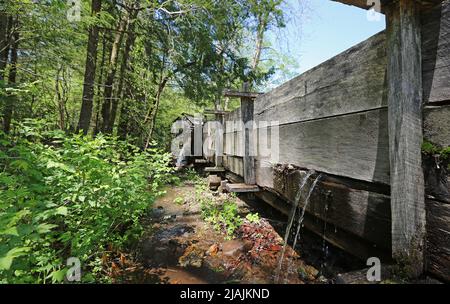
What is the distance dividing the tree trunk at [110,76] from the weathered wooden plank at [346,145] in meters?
6.89

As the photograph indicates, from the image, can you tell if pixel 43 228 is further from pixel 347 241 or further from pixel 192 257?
pixel 347 241

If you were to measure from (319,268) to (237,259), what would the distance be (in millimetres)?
1103

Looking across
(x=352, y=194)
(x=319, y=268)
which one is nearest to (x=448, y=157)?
(x=352, y=194)

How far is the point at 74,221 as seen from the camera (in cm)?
295

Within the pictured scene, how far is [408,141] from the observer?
122 centimetres

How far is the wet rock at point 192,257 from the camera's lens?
3204 millimetres

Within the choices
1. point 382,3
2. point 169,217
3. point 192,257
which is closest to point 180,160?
point 169,217

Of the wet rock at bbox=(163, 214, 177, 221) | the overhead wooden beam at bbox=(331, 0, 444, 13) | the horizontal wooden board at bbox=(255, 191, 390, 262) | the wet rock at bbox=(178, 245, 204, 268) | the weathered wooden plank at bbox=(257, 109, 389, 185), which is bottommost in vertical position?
the wet rock at bbox=(178, 245, 204, 268)

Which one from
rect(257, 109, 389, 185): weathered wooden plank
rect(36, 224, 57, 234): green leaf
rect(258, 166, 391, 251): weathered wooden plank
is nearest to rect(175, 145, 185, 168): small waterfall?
rect(257, 109, 389, 185): weathered wooden plank

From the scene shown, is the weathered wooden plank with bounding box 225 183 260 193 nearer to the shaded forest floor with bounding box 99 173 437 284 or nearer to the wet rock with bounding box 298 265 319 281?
the shaded forest floor with bounding box 99 173 437 284

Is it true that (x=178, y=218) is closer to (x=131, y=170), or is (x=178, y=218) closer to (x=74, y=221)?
(x=131, y=170)

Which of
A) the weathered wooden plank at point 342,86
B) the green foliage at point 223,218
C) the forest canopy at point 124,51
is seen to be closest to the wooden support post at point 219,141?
the green foliage at point 223,218

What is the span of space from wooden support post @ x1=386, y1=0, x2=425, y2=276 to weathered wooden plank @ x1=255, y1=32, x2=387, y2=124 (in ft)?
0.71

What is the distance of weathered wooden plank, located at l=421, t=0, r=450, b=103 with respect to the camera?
1136 mm
